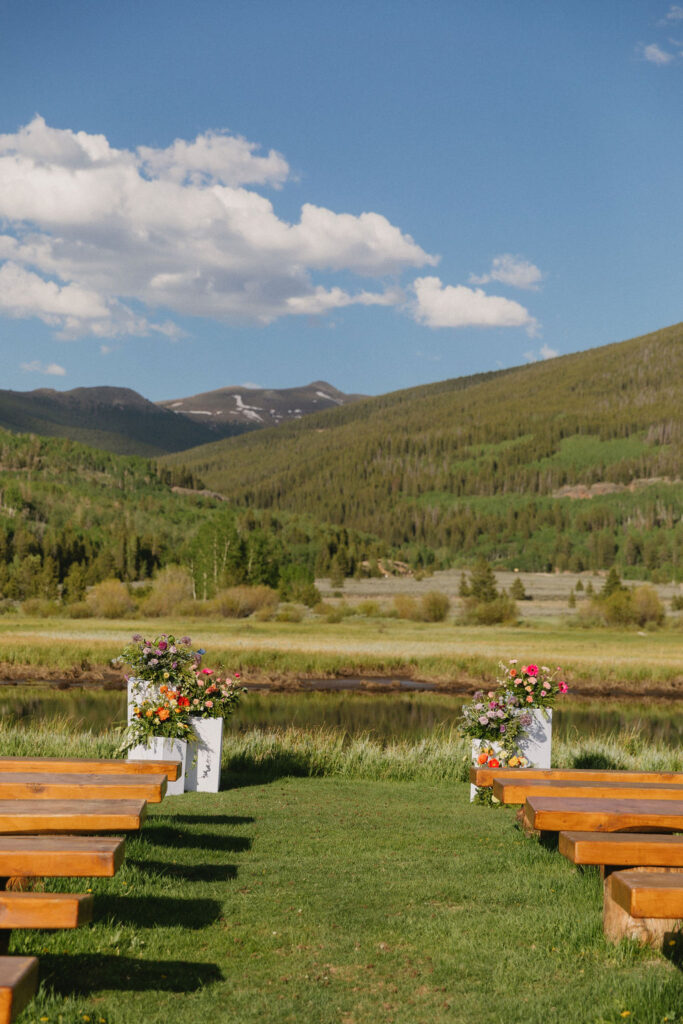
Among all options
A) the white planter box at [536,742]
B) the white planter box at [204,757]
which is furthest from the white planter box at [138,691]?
the white planter box at [536,742]

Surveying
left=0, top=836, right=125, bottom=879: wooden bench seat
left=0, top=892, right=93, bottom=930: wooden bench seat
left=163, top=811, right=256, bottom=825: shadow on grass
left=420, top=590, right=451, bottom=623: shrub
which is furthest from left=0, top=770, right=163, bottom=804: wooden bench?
left=420, top=590, right=451, bottom=623: shrub

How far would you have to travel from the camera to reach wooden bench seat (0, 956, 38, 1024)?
9.82 feet

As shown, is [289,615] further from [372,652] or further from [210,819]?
[210,819]

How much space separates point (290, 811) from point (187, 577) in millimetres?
63499

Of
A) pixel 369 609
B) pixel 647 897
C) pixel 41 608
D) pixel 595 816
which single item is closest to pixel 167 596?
pixel 41 608

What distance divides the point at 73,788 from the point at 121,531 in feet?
315

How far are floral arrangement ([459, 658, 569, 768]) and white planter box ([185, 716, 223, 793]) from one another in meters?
3.04

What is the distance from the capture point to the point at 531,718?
1066cm

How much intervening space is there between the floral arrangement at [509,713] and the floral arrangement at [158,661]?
3.53 m

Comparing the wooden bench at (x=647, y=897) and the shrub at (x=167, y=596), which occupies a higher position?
the wooden bench at (x=647, y=897)

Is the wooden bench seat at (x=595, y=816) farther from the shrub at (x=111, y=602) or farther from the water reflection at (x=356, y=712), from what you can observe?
the shrub at (x=111, y=602)

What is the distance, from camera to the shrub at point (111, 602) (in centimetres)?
6612

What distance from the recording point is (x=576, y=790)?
19.2 ft

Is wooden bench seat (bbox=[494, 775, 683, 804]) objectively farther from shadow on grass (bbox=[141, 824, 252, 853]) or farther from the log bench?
shadow on grass (bbox=[141, 824, 252, 853])
